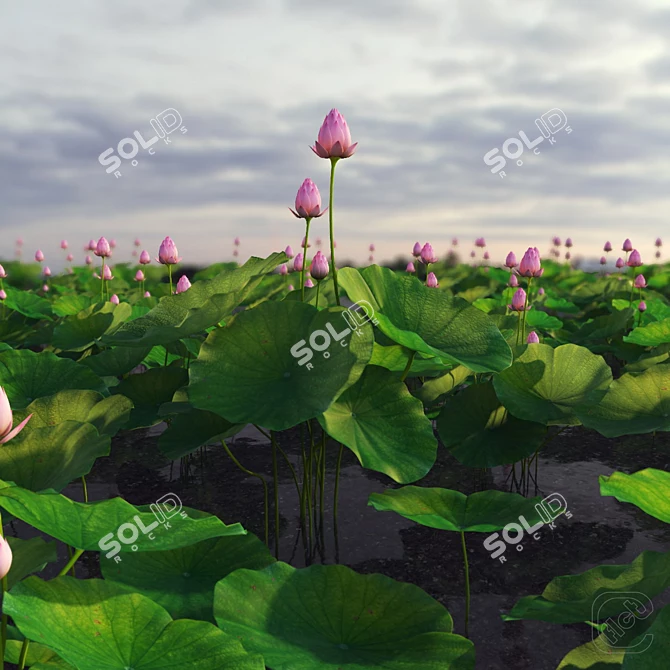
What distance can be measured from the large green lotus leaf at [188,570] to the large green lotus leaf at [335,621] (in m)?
0.21

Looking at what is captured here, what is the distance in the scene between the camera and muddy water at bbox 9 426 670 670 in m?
1.98

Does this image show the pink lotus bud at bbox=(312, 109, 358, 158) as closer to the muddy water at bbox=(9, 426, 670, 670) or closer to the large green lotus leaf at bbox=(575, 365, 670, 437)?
the large green lotus leaf at bbox=(575, 365, 670, 437)

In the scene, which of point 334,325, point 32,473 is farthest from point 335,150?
→ point 32,473

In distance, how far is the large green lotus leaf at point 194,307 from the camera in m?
2.01

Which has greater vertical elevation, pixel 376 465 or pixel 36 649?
pixel 376 465

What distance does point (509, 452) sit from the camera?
2.48 meters

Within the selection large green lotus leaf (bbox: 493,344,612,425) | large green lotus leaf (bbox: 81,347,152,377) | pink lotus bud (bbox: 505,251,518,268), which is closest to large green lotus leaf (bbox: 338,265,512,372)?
large green lotus leaf (bbox: 493,344,612,425)

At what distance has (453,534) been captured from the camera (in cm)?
255

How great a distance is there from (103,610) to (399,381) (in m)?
1.10

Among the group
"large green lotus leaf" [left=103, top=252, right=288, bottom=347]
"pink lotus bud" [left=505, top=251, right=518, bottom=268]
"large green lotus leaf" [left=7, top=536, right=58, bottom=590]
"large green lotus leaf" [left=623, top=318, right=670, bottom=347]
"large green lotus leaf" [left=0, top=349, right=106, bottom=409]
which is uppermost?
"pink lotus bud" [left=505, top=251, right=518, bottom=268]

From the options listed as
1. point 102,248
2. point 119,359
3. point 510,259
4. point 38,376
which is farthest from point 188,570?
point 102,248

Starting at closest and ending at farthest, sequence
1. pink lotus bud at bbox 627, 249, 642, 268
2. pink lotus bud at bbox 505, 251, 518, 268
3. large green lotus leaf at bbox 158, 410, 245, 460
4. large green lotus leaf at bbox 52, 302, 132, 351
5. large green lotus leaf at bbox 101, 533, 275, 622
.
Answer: large green lotus leaf at bbox 101, 533, 275, 622 < large green lotus leaf at bbox 158, 410, 245, 460 < large green lotus leaf at bbox 52, 302, 132, 351 < pink lotus bud at bbox 505, 251, 518, 268 < pink lotus bud at bbox 627, 249, 642, 268

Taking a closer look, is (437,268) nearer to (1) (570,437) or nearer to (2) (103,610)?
(1) (570,437)

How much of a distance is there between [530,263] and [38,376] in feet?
7.12
